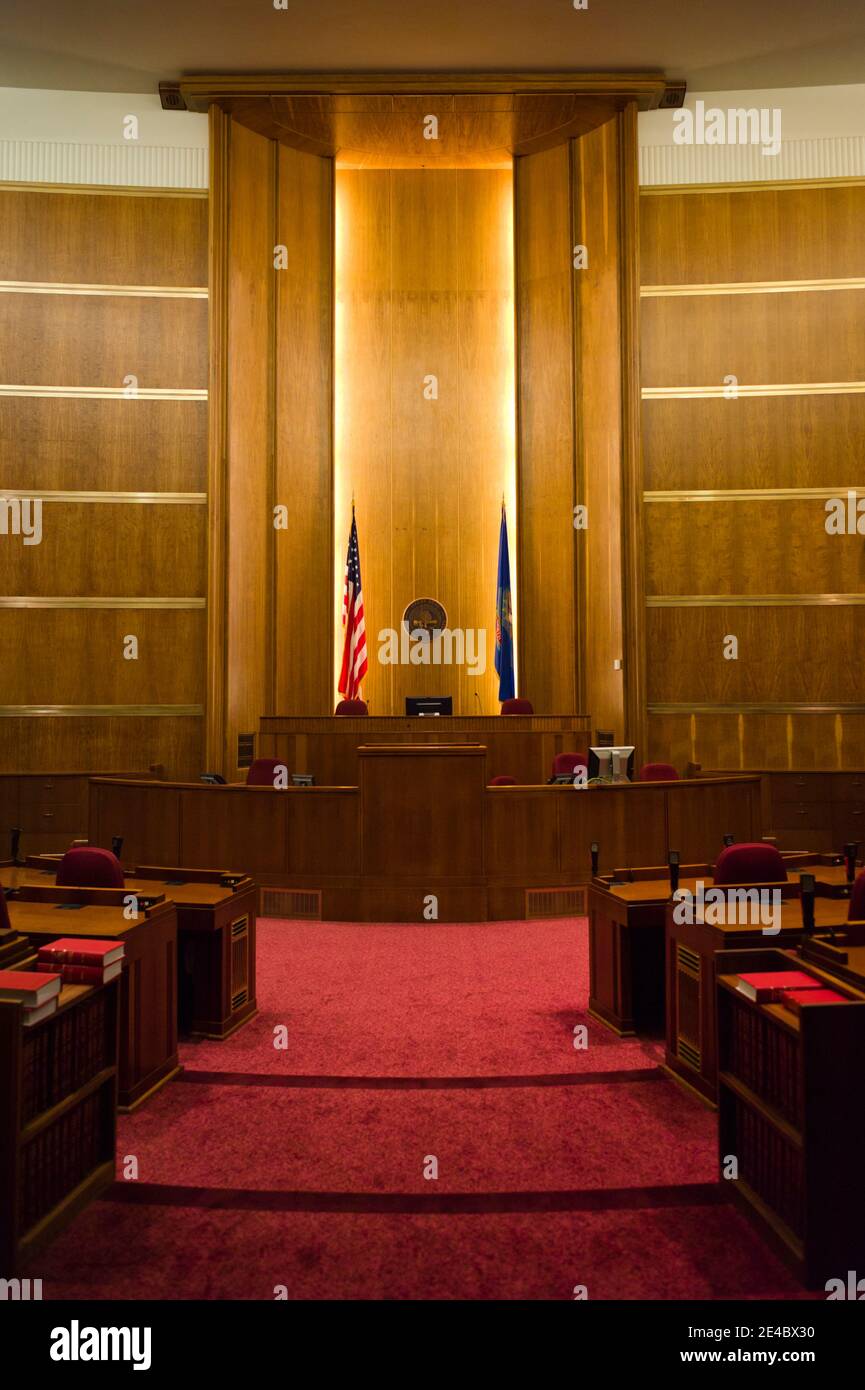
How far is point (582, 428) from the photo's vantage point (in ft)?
36.3

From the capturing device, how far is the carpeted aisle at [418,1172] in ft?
7.41

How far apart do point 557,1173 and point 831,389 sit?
10.2 meters

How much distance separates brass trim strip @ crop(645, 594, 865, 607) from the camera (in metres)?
10.7

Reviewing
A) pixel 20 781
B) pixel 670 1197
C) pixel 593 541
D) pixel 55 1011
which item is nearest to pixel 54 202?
pixel 20 781

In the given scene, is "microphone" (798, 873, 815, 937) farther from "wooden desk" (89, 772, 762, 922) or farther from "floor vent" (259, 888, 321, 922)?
"floor vent" (259, 888, 321, 922)

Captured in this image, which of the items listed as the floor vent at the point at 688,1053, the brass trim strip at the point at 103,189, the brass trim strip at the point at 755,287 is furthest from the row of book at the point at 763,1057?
the brass trim strip at the point at 103,189

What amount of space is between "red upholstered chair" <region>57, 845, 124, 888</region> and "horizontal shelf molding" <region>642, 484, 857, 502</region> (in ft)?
27.5

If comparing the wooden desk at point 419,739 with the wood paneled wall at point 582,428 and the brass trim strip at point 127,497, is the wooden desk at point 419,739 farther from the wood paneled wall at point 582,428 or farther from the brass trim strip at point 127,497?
the brass trim strip at point 127,497

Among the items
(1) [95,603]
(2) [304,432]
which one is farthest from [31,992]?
(2) [304,432]

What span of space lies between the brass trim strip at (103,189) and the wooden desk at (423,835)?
7507mm

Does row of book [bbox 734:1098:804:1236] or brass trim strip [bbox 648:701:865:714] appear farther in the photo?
brass trim strip [bbox 648:701:865:714]

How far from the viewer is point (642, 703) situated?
10.6 m

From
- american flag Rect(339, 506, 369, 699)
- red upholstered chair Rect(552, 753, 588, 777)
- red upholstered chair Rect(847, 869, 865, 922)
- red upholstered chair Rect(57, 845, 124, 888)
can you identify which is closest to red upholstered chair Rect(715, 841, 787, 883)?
red upholstered chair Rect(847, 869, 865, 922)

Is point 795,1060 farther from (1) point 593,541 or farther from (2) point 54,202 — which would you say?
(2) point 54,202
